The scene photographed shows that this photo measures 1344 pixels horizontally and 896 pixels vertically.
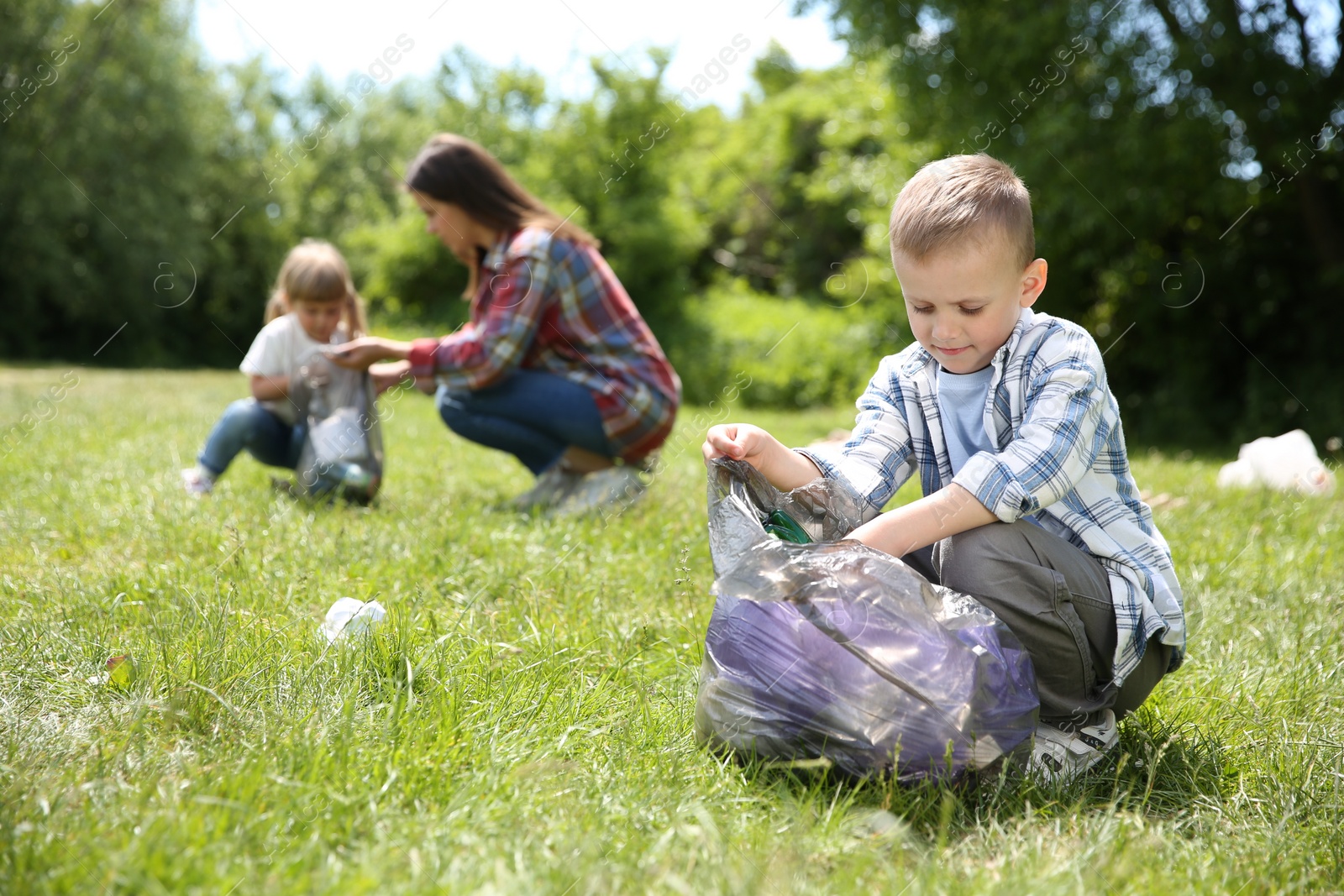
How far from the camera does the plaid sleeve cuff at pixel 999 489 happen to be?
1812 millimetres

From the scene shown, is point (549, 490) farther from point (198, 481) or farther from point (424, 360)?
point (198, 481)

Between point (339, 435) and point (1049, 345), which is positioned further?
point (339, 435)

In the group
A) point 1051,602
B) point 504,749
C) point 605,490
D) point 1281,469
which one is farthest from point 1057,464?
point 1281,469

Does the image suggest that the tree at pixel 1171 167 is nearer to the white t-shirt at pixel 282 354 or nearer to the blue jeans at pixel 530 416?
the blue jeans at pixel 530 416

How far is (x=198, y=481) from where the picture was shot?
421 cm

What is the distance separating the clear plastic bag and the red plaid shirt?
26cm

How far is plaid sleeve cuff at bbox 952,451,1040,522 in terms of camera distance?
1812 mm

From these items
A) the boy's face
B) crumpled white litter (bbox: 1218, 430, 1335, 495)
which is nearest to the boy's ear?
the boy's face

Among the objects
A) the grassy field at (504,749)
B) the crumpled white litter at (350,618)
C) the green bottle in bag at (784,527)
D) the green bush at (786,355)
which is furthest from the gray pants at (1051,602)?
the green bush at (786,355)

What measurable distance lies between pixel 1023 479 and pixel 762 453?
1.58 ft

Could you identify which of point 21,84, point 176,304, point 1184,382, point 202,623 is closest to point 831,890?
point 202,623

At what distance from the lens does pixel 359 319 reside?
4.53m

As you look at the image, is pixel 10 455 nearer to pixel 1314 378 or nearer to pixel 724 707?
pixel 724 707

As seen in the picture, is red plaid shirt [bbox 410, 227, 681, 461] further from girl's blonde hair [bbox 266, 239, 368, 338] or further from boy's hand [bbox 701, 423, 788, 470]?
boy's hand [bbox 701, 423, 788, 470]
